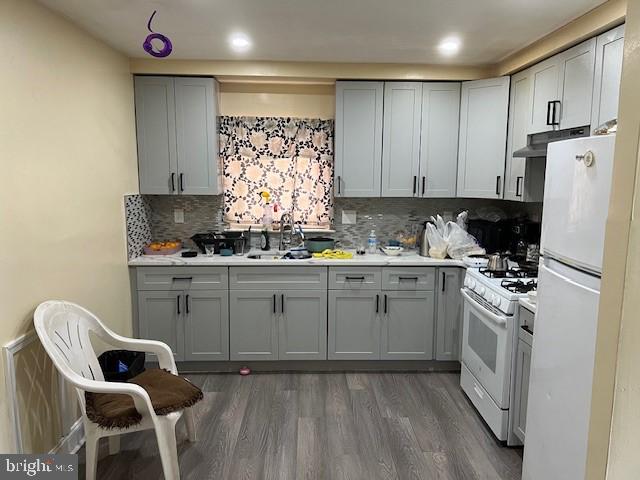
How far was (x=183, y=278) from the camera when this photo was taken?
11.5 feet

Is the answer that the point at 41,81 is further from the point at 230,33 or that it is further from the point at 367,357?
the point at 367,357

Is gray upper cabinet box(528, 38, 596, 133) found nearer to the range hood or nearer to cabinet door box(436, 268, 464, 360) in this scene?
the range hood

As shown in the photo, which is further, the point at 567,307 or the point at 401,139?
the point at 401,139

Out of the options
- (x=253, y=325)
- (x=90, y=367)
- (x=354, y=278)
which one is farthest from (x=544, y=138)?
(x=90, y=367)

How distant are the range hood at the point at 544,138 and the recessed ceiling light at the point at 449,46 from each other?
827 millimetres

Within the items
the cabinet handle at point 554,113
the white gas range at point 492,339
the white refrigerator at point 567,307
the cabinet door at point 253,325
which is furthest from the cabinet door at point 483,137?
the cabinet door at point 253,325

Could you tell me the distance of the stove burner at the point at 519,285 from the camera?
2613mm

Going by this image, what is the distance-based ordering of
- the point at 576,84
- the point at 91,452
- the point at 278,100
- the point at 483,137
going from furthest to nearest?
the point at 278,100 < the point at 483,137 < the point at 576,84 < the point at 91,452

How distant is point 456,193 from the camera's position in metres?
3.80

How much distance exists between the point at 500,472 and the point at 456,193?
2166mm

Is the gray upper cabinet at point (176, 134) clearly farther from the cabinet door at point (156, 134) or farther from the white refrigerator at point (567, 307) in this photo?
the white refrigerator at point (567, 307)

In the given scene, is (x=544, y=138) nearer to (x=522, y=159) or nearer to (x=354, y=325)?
(x=522, y=159)

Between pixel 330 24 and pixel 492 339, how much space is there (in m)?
2.16

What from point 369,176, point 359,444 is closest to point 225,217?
point 369,176
